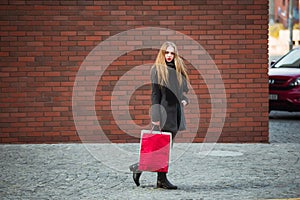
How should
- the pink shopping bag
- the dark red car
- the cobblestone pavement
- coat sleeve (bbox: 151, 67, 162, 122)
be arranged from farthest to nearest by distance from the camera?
1. the dark red car
2. coat sleeve (bbox: 151, 67, 162, 122)
3. the pink shopping bag
4. the cobblestone pavement

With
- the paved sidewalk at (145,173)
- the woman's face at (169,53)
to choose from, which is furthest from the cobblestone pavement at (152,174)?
the woman's face at (169,53)

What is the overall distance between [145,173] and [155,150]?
1.21m

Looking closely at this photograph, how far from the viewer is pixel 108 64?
520 inches

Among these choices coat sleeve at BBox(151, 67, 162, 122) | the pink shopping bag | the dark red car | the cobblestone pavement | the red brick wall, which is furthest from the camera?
the dark red car

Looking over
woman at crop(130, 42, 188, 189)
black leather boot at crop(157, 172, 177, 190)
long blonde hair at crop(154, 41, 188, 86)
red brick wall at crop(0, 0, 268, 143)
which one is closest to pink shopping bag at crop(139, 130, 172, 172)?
black leather boot at crop(157, 172, 177, 190)

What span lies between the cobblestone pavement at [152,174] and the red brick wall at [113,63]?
375mm

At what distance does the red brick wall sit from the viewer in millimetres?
13078

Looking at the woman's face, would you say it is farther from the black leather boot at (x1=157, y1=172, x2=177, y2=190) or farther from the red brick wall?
the red brick wall

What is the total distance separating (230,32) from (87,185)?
473 centimetres

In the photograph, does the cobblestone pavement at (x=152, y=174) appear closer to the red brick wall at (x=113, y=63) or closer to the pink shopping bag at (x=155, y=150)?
the pink shopping bag at (x=155, y=150)

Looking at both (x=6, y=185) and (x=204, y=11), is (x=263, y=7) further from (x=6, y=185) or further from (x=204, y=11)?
(x=6, y=185)

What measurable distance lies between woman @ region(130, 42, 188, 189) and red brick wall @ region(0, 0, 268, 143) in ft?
12.3

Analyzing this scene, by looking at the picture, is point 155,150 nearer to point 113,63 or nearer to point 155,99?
point 155,99

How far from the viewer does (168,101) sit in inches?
374
